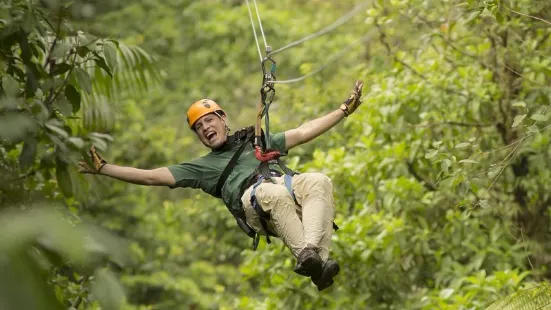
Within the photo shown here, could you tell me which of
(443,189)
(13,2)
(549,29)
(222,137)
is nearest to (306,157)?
(443,189)

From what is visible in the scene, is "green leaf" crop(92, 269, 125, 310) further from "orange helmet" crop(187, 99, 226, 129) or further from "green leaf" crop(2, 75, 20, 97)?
"orange helmet" crop(187, 99, 226, 129)

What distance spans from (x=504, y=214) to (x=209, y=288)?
7135 mm

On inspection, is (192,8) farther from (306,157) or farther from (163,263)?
(306,157)

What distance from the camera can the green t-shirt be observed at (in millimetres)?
5047

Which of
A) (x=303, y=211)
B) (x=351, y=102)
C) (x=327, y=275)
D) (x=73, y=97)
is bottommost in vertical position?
(x=327, y=275)

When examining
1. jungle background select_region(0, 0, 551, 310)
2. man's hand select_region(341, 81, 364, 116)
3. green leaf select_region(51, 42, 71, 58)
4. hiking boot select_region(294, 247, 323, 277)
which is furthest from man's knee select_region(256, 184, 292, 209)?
green leaf select_region(51, 42, 71, 58)

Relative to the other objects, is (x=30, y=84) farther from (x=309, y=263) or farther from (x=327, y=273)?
(x=327, y=273)

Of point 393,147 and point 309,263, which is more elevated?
point 309,263

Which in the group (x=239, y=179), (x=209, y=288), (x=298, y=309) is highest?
(x=239, y=179)

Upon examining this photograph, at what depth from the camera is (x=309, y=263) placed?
450 cm

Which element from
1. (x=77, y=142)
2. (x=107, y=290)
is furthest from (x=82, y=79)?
(x=107, y=290)

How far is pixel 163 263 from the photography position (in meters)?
14.0

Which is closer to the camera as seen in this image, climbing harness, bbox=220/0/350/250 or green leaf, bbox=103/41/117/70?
green leaf, bbox=103/41/117/70

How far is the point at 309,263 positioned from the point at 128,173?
113 centimetres
